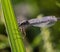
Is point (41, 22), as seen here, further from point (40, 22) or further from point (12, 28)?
point (12, 28)

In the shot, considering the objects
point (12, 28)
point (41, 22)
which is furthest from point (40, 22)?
point (12, 28)

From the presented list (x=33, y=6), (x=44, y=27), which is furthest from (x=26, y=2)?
(x=44, y=27)

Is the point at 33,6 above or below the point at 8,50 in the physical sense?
above

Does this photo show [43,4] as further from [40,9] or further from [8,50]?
[8,50]

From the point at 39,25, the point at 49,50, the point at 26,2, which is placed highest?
the point at 26,2
